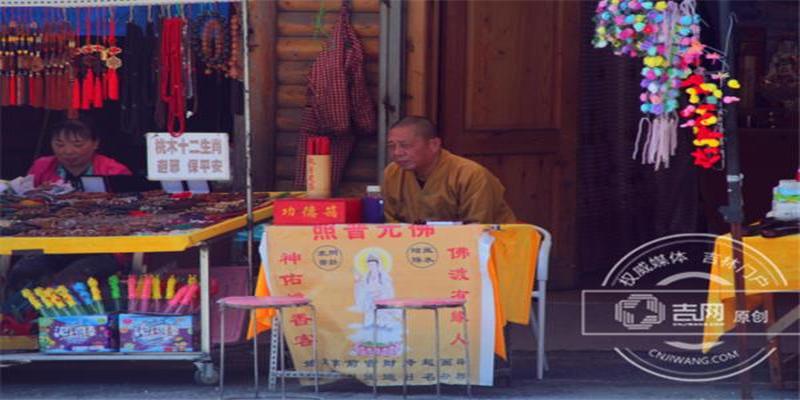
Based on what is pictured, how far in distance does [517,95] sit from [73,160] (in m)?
2.69

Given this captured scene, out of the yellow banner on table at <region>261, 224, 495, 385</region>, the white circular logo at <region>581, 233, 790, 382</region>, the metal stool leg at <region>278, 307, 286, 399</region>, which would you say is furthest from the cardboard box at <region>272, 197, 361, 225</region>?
the white circular logo at <region>581, 233, 790, 382</region>

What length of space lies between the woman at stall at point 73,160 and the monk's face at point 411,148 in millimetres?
1947

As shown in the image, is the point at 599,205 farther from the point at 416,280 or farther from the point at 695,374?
the point at 416,280

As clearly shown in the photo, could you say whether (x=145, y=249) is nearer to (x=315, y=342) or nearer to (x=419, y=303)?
(x=315, y=342)

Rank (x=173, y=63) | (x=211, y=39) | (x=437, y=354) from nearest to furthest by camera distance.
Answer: (x=437, y=354)
(x=173, y=63)
(x=211, y=39)

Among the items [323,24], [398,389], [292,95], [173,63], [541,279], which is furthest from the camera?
[292,95]

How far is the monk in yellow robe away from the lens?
7.17 meters

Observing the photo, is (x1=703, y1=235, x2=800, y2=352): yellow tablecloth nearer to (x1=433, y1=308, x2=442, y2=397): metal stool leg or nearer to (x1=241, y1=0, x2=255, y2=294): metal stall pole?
(x1=433, y1=308, x2=442, y2=397): metal stool leg

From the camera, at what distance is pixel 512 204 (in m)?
9.07

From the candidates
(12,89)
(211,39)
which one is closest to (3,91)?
(12,89)

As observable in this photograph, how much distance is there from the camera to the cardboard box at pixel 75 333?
22.9 feet

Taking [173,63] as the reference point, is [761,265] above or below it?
below

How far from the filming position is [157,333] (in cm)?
696

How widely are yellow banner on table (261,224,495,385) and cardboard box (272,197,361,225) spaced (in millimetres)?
82
